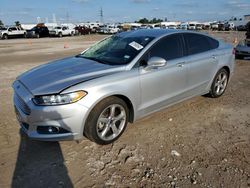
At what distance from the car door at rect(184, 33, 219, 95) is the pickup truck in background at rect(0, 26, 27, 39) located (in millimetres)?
38396

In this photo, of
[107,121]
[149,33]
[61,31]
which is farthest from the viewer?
[61,31]

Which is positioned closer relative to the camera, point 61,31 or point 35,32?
point 35,32

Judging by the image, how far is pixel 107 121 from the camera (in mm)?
3705

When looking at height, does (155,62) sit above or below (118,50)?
below

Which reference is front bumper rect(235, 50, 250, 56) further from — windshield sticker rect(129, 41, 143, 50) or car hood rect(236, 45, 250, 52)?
windshield sticker rect(129, 41, 143, 50)

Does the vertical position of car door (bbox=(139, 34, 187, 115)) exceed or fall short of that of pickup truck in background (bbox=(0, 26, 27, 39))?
it falls short

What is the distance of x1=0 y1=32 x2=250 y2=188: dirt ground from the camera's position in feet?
9.74

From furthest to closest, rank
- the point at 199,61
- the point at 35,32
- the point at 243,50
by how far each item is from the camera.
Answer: the point at 35,32 < the point at 243,50 < the point at 199,61

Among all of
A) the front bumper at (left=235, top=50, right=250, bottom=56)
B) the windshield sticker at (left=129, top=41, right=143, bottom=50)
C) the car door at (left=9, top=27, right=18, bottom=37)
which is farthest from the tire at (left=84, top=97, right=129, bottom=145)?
the car door at (left=9, top=27, right=18, bottom=37)

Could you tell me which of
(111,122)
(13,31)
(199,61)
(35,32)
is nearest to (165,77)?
A: (199,61)

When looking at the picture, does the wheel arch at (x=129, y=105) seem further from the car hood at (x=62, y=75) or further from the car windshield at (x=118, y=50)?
the car windshield at (x=118, y=50)

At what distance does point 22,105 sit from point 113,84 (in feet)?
4.27

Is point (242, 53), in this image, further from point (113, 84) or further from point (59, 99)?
point (59, 99)

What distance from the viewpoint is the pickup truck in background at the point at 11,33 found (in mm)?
37531
